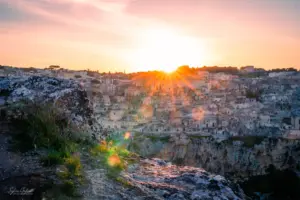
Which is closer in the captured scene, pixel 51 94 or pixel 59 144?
pixel 59 144

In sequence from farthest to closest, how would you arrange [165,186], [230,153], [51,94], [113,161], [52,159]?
[230,153] → [51,94] → [113,161] → [165,186] → [52,159]

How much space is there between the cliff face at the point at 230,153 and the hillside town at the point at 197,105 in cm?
91

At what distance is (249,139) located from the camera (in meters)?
26.3

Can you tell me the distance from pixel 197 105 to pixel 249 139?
21.2ft

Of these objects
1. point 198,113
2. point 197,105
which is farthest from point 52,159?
point 197,105

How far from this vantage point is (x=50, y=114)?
17.3 ft

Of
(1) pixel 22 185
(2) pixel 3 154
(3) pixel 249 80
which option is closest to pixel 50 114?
(2) pixel 3 154

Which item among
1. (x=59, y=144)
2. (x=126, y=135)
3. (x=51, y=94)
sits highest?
(x=51, y=94)

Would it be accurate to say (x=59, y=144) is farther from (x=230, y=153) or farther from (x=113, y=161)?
(x=230, y=153)

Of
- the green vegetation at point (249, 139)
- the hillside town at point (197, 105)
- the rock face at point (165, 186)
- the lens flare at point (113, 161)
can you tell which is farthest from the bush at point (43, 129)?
the green vegetation at point (249, 139)

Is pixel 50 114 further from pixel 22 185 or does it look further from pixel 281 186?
pixel 281 186

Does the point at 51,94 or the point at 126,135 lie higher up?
the point at 51,94

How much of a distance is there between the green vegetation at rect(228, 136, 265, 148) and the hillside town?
0.42 meters

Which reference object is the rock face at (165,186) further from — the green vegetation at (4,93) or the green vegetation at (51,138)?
the green vegetation at (4,93)
